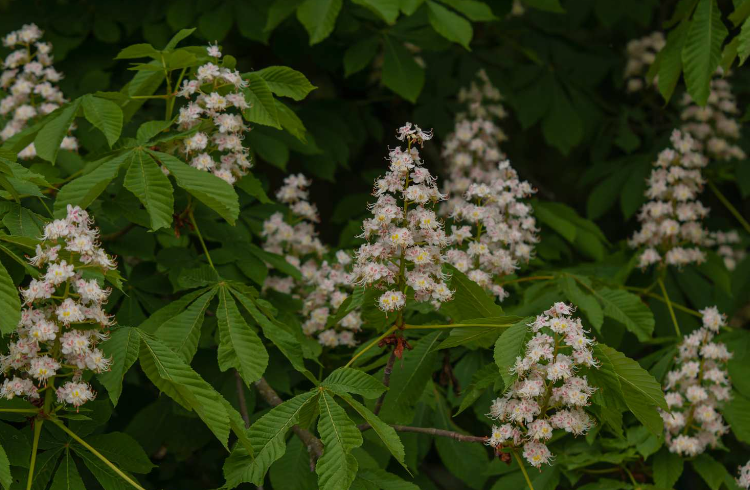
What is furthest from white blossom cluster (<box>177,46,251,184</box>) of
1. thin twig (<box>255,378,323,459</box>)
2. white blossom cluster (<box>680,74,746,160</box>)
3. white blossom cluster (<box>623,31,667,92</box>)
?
white blossom cluster (<box>623,31,667,92</box>)

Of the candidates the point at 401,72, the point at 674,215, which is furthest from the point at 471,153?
the point at 674,215

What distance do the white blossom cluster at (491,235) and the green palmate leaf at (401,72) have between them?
0.78m

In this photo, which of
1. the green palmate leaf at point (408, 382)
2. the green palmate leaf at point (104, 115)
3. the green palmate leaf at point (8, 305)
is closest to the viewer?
the green palmate leaf at point (8, 305)

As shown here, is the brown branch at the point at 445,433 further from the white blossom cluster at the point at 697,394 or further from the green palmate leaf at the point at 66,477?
the white blossom cluster at the point at 697,394

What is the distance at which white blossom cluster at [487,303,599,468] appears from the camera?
6.43 feet

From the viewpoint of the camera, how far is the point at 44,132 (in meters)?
2.59

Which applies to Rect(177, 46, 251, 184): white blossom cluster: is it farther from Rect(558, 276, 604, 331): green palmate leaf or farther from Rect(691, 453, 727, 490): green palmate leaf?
Rect(691, 453, 727, 490): green palmate leaf

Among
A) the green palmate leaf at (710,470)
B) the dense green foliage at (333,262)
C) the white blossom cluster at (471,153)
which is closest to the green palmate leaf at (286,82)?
the dense green foliage at (333,262)

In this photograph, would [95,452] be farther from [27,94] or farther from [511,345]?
[27,94]

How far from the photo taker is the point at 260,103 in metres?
2.60

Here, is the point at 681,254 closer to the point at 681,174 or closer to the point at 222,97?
the point at 681,174

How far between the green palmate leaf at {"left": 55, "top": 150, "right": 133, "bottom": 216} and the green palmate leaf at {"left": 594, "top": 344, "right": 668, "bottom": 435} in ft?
4.34

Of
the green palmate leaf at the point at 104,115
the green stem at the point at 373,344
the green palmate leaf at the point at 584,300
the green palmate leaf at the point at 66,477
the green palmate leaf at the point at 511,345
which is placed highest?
the green palmate leaf at the point at 104,115

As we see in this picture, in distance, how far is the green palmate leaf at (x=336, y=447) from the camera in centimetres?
187
